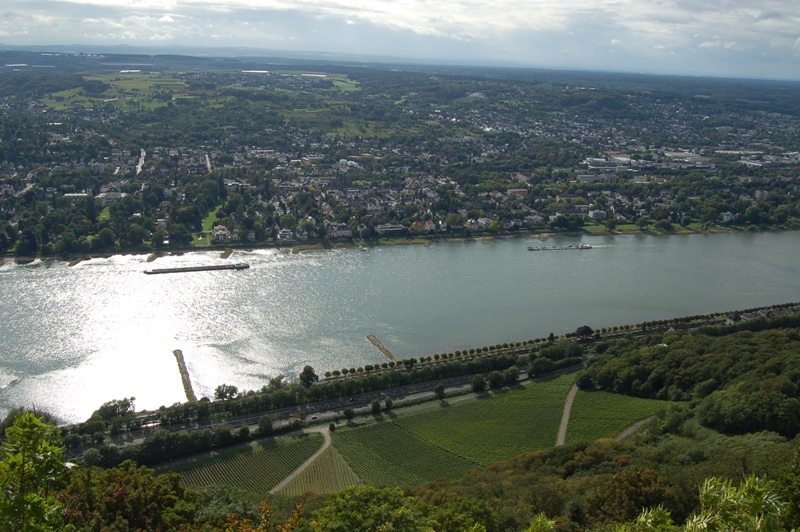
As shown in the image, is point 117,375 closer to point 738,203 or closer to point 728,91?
point 738,203

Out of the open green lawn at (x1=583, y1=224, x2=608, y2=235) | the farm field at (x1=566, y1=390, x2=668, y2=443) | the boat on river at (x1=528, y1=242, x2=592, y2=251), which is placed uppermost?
the open green lawn at (x1=583, y1=224, x2=608, y2=235)

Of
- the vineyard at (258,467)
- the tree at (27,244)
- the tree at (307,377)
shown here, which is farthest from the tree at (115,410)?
the tree at (27,244)

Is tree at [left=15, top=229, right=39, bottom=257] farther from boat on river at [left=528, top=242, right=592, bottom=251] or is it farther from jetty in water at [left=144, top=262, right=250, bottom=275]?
boat on river at [left=528, top=242, right=592, bottom=251]

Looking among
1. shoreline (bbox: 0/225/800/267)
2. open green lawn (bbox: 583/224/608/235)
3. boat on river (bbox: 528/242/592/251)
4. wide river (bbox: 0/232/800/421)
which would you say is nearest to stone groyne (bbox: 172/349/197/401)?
wide river (bbox: 0/232/800/421)

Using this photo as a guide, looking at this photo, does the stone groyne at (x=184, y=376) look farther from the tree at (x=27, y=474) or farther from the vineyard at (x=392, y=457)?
the tree at (x=27, y=474)

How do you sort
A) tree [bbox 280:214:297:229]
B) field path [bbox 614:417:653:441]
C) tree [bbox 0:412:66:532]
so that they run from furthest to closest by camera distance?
tree [bbox 280:214:297:229] < field path [bbox 614:417:653:441] < tree [bbox 0:412:66:532]

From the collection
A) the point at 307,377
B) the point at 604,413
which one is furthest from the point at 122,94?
the point at 604,413
